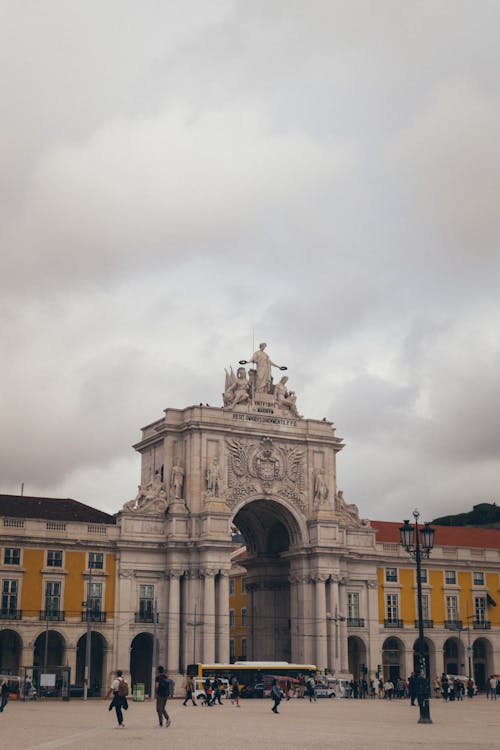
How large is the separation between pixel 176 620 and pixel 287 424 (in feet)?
63.3

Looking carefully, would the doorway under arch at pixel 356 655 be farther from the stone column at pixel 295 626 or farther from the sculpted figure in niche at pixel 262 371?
the sculpted figure in niche at pixel 262 371

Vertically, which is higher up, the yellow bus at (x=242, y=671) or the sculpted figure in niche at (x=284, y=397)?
the sculpted figure in niche at (x=284, y=397)

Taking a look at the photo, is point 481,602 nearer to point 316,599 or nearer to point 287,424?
point 316,599

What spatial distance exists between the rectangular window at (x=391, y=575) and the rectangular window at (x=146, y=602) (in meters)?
22.5

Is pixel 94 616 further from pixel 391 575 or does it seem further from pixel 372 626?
pixel 391 575

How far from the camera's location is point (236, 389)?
87000 millimetres

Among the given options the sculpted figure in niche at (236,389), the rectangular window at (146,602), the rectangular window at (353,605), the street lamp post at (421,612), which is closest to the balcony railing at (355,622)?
the rectangular window at (353,605)

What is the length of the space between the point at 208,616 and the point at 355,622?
15410 millimetres

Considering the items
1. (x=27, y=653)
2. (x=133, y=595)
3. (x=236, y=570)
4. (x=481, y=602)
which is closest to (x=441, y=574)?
(x=481, y=602)

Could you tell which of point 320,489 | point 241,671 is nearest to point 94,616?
point 241,671

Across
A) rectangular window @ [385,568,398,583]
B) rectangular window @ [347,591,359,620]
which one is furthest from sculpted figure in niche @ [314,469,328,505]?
rectangular window @ [385,568,398,583]

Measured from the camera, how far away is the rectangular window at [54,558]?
76312mm

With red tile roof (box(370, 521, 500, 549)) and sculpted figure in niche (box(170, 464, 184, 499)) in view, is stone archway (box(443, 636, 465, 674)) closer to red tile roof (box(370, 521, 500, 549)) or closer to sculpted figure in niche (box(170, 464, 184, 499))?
red tile roof (box(370, 521, 500, 549))

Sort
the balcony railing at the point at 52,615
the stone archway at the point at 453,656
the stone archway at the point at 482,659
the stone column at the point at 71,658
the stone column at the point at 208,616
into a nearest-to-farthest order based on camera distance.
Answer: the stone column at the point at 71,658, the balcony railing at the point at 52,615, the stone column at the point at 208,616, the stone archway at the point at 453,656, the stone archway at the point at 482,659
